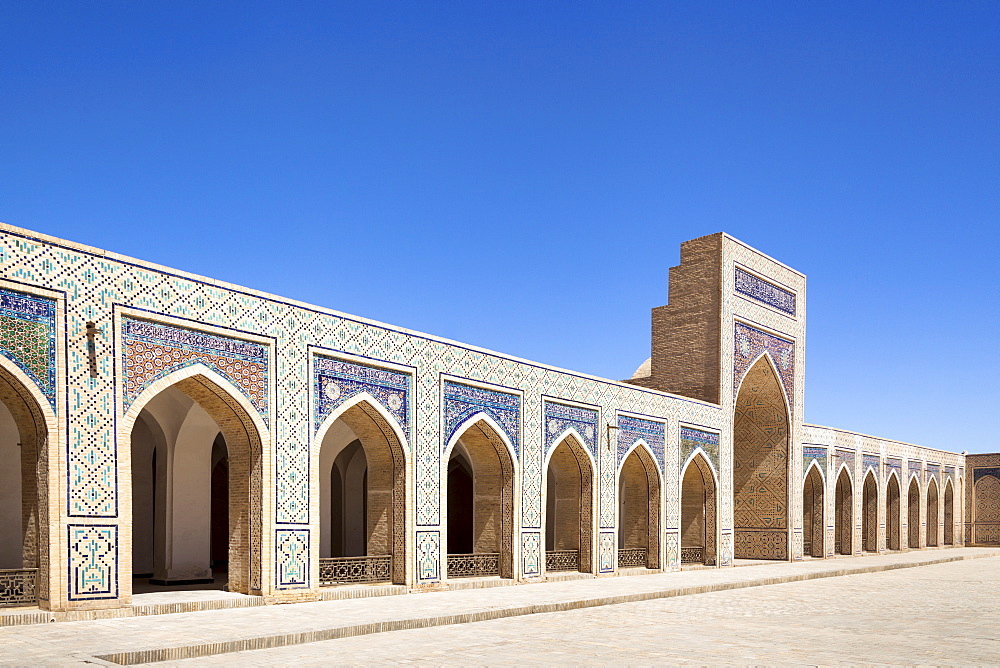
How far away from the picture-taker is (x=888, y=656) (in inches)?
301

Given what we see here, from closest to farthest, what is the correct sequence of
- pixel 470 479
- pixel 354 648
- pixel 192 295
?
pixel 354 648, pixel 192 295, pixel 470 479

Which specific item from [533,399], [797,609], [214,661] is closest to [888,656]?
[797,609]

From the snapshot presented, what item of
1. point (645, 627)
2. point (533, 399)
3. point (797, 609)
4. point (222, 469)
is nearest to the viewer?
point (645, 627)

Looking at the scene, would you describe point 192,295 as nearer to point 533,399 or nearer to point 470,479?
point 533,399

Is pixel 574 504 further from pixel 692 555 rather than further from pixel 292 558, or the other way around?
pixel 292 558

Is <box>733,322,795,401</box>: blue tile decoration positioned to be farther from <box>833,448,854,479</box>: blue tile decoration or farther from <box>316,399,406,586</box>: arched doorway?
<box>316,399,406,586</box>: arched doorway

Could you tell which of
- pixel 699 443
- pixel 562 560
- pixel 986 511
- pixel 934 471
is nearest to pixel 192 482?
pixel 562 560

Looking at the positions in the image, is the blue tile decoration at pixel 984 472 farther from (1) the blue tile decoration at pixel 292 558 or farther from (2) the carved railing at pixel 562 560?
(1) the blue tile decoration at pixel 292 558

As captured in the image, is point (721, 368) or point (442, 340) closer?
point (442, 340)

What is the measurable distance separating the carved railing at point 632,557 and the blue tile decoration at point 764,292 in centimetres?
610

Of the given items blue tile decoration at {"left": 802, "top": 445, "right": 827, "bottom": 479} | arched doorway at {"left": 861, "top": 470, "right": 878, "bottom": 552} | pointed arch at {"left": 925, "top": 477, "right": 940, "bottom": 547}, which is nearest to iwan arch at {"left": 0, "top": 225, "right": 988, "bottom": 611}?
blue tile decoration at {"left": 802, "top": 445, "right": 827, "bottom": 479}

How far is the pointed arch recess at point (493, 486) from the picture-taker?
48.2 feet

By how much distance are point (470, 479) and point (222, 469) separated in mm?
4783

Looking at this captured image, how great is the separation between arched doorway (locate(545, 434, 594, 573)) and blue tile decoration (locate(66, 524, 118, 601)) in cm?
817
